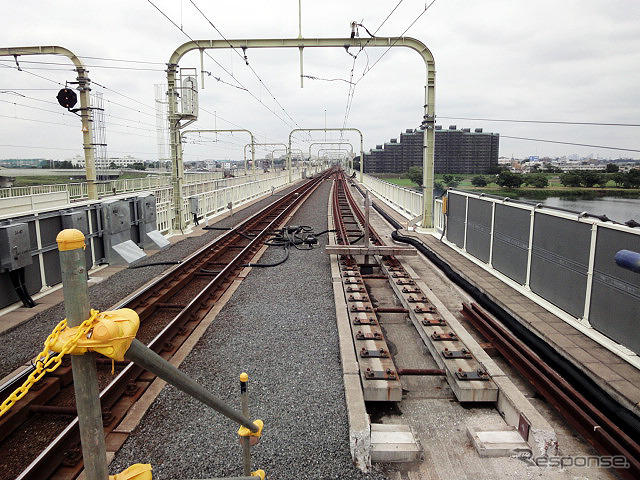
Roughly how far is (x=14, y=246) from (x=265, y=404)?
537cm

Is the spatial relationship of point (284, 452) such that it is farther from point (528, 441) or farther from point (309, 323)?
point (309, 323)

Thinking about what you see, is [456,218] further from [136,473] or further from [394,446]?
[136,473]

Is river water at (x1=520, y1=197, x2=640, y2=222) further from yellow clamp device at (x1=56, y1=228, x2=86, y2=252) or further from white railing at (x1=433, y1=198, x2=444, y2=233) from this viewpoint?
yellow clamp device at (x1=56, y1=228, x2=86, y2=252)

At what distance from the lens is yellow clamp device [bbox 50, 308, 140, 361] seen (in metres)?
1.77

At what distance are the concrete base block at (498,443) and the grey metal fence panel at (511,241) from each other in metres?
4.32

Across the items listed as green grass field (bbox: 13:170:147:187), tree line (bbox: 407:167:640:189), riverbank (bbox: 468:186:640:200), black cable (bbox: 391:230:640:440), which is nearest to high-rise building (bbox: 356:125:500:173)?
tree line (bbox: 407:167:640:189)

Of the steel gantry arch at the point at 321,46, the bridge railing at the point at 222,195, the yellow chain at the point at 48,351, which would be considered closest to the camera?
the yellow chain at the point at 48,351

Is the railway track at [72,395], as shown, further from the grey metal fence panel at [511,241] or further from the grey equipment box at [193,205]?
the grey equipment box at [193,205]

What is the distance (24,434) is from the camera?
4180 millimetres

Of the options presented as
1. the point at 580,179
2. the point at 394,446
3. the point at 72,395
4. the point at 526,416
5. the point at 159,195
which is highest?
the point at 580,179

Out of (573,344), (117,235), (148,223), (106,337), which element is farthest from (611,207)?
(148,223)

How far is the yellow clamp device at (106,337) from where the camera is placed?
1773 millimetres

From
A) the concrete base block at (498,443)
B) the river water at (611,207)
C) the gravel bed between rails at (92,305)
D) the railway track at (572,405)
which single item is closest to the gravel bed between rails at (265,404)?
the concrete base block at (498,443)

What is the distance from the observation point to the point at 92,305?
7.93 meters
